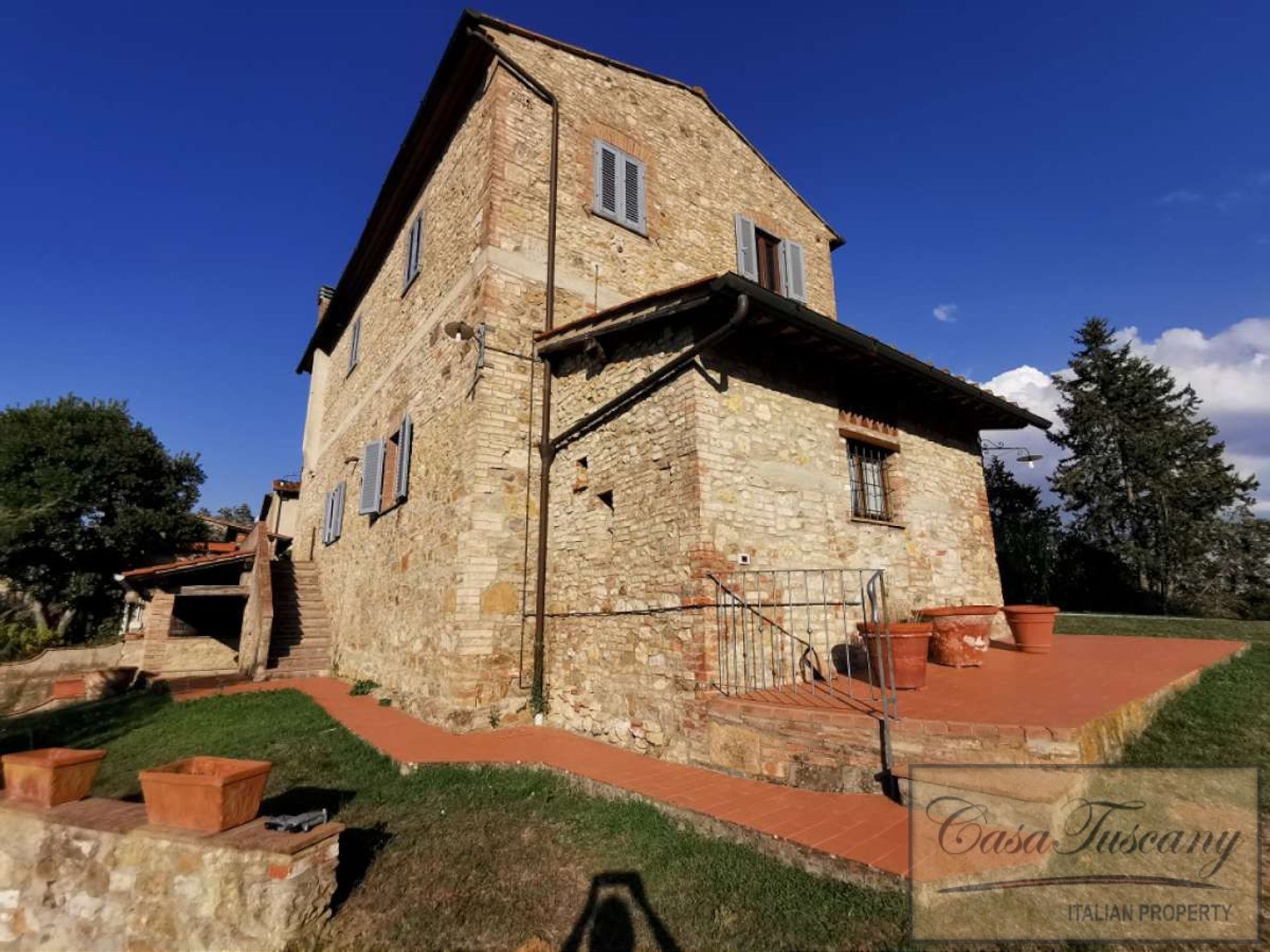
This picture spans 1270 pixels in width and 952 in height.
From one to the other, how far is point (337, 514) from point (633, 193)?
9.75 meters

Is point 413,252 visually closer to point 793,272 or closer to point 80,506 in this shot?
point 793,272

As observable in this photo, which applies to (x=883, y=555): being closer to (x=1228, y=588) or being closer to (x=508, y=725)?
(x=508, y=725)

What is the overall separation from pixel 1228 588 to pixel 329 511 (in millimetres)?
30225

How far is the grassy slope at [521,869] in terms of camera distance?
3041 millimetres

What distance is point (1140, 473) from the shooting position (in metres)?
22.4

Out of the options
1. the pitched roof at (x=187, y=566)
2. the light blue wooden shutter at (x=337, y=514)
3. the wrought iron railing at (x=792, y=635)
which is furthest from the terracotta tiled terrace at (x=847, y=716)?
the pitched roof at (x=187, y=566)

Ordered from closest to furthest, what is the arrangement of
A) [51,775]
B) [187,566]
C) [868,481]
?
[51,775] < [868,481] < [187,566]

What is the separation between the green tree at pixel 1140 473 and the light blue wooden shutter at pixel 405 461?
25.0 meters

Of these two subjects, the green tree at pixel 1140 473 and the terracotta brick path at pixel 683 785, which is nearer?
the terracotta brick path at pixel 683 785

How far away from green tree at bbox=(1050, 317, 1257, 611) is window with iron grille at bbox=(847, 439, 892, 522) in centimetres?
1979

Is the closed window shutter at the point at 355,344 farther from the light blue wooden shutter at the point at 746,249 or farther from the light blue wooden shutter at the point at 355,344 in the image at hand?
the light blue wooden shutter at the point at 746,249

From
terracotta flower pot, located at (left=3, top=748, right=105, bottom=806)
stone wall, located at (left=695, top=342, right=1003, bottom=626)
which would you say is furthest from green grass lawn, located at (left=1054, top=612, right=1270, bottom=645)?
terracotta flower pot, located at (left=3, top=748, right=105, bottom=806)

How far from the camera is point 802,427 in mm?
7098

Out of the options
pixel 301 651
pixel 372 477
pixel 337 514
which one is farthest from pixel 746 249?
pixel 301 651
